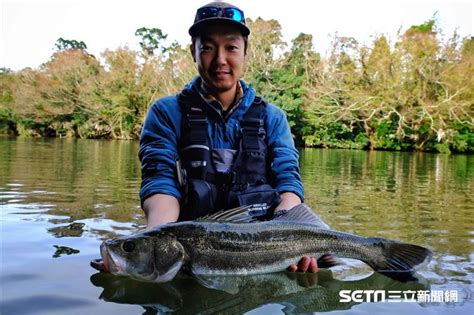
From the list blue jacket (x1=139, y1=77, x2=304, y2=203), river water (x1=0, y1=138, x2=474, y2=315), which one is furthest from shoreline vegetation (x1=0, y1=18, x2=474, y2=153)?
blue jacket (x1=139, y1=77, x2=304, y2=203)

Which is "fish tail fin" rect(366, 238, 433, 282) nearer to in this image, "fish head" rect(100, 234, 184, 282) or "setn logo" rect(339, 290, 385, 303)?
"setn logo" rect(339, 290, 385, 303)

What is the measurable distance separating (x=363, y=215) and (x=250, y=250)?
519 cm

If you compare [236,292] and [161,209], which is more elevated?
[161,209]

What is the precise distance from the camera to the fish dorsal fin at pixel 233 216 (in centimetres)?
380

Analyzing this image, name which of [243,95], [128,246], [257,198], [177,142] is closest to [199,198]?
[257,198]

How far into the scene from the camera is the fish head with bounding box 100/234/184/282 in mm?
3291

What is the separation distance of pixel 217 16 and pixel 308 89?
4053cm

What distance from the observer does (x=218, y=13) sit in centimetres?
414

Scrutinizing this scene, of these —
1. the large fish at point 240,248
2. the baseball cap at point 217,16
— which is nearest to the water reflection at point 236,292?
the large fish at point 240,248

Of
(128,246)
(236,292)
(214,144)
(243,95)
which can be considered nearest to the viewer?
(128,246)

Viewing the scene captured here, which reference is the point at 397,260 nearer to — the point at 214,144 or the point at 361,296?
the point at 361,296

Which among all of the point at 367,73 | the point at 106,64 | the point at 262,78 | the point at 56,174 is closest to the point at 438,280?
the point at 56,174

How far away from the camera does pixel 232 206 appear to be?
4297mm

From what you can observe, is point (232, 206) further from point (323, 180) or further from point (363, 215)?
point (323, 180)
